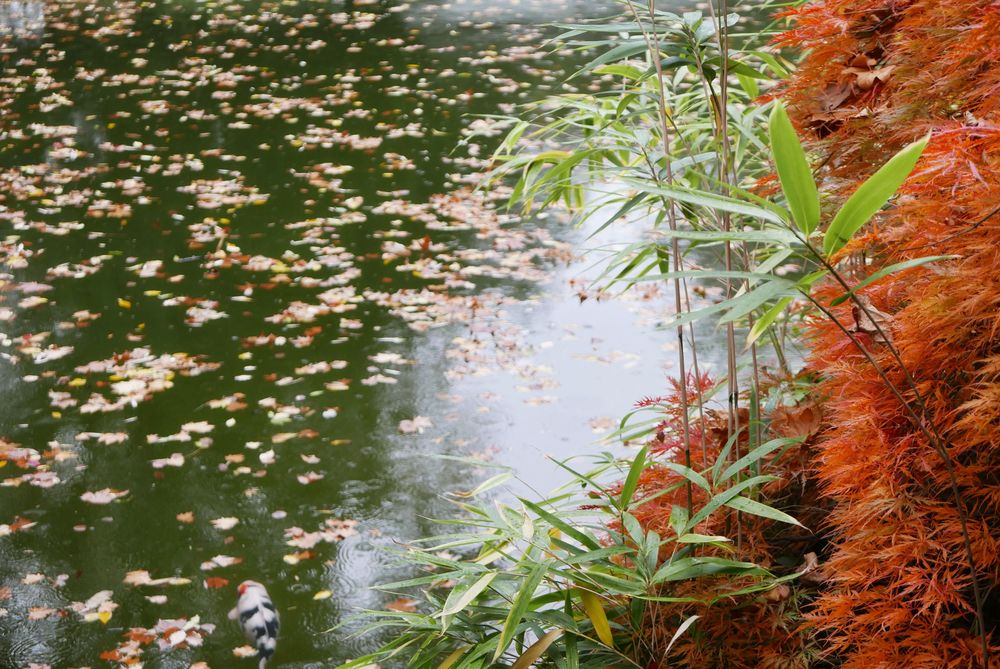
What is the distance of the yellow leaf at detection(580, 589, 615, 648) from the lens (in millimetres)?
1709

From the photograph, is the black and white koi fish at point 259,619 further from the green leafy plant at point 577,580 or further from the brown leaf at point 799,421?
the brown leaf at point 799,421

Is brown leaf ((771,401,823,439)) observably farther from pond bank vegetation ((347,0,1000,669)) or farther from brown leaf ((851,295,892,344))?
brown leaf ((851,295,892,344))

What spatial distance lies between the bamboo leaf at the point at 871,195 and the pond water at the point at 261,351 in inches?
86.2

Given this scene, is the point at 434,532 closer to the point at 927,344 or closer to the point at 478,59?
the point at 927,344

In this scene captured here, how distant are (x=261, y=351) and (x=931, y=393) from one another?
372cm

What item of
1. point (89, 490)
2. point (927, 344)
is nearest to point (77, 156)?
point (89, 490)

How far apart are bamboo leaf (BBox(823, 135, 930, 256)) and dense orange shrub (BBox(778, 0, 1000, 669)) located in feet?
0.37

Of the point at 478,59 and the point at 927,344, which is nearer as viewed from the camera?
the point at 927,344

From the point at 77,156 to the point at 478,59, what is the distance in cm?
386

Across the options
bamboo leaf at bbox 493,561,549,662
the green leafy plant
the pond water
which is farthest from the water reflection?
bamboo leaf at bbox 493,561,549,662

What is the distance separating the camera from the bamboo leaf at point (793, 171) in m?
1.05

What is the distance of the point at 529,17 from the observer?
10.7 meters

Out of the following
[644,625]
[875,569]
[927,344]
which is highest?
[927,344]

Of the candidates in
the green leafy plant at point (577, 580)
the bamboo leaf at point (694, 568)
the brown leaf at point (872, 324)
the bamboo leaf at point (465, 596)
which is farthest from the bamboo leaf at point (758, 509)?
the bamboo leaf at point (465, 596)
